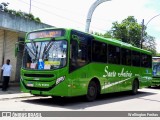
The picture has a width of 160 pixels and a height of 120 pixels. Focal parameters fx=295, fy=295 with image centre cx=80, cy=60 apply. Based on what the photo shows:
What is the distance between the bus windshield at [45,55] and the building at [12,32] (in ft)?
15.5

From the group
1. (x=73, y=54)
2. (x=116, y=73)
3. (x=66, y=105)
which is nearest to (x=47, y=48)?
(x=73, y=54)

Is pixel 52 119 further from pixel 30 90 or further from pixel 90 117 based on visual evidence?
pixel 30 90

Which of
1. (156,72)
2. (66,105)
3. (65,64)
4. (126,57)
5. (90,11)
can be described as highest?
(90,11)

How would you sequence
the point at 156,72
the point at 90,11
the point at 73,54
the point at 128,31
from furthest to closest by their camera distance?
the point at 128,31, the point at 156,72, the point at 90,11, the point at 73,54

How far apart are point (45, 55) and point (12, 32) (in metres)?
7.73

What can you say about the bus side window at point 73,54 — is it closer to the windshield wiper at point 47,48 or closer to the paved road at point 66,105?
the windshield wiper at point 47,48

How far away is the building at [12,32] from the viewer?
1667 centimetres

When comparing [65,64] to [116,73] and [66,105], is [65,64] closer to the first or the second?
[66,105]

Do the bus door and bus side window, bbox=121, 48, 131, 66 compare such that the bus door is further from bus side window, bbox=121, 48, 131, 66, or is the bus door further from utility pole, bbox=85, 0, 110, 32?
utility pole, bbox=85, 0, 110, 32

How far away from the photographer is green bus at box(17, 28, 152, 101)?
11500 mm

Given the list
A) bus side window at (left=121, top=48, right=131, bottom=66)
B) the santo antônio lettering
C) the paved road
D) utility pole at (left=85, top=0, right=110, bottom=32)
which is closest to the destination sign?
the paved road

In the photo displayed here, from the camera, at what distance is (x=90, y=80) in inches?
520

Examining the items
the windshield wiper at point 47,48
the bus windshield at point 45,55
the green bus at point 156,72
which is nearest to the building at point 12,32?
the bus windshield at point 45,55

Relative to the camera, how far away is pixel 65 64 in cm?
1142
